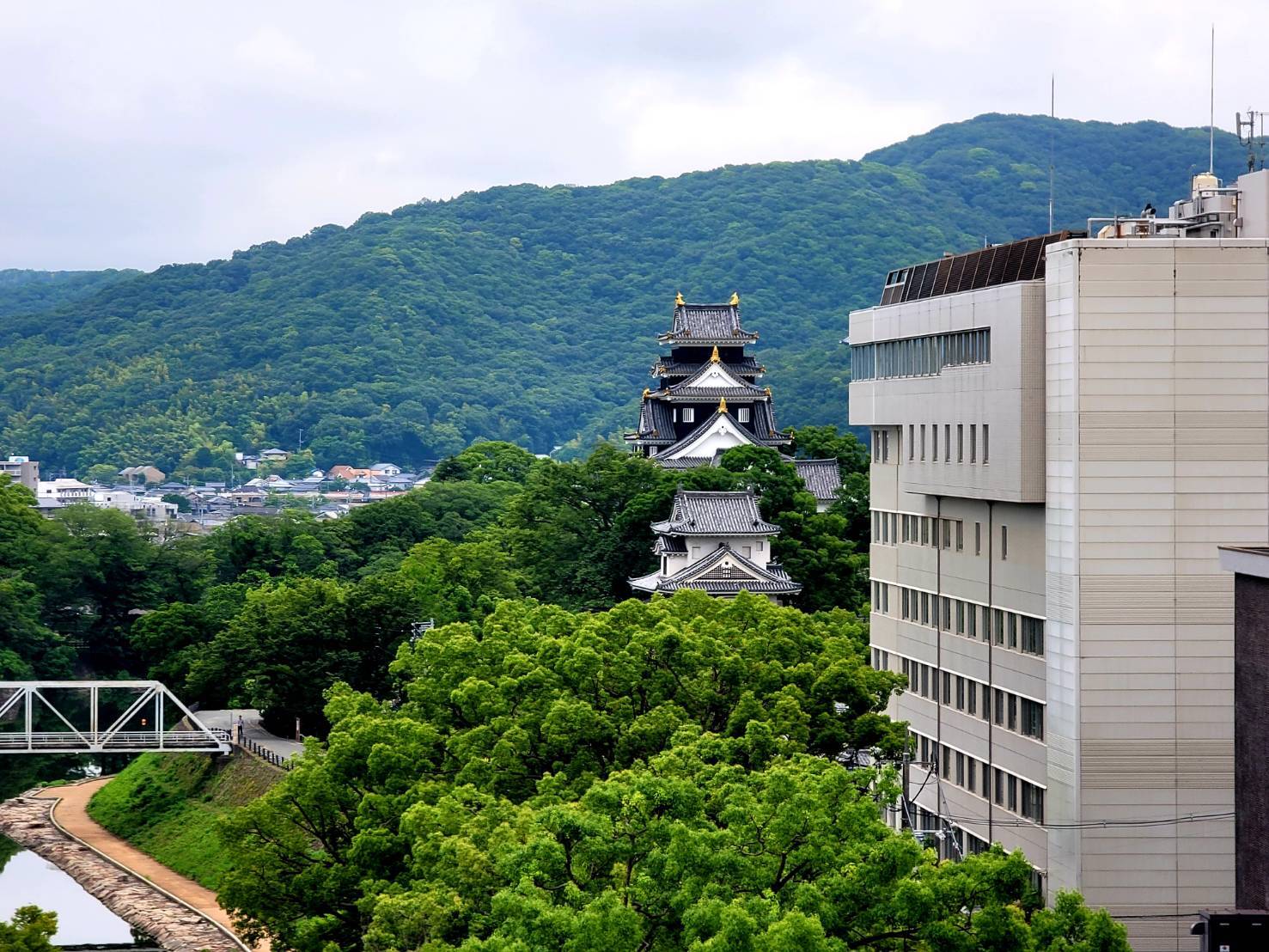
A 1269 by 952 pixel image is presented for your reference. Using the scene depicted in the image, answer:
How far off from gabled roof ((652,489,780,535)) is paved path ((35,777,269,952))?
22223 mm

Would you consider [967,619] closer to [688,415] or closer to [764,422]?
[764,422]

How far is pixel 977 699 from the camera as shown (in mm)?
37188

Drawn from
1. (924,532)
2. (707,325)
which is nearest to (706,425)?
(707,325)

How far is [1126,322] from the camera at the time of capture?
31.2m

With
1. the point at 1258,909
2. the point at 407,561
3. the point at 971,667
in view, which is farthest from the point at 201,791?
the point at 1258,909

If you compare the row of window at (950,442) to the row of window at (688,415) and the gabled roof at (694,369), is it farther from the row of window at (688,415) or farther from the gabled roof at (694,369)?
the gabled roof at (694,369)

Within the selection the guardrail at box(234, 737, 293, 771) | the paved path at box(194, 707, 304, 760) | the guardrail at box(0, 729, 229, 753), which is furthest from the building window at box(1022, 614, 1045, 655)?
the guardrail at box(0, 729, 229, 753)

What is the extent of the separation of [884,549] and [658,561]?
33.5 metres

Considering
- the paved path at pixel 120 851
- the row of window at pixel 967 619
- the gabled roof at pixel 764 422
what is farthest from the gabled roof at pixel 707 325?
the row of window at pixel 967 619

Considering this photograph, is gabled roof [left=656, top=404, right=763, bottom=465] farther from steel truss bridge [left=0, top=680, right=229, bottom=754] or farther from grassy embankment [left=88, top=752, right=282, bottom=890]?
grassy embankment [left=88, top=752, right=282, bottom=890]

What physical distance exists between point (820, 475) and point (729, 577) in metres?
18.1

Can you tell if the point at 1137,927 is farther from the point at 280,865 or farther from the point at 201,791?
the point at 201,791

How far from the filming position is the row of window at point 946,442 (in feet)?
116

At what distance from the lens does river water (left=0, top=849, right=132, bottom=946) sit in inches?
2112
